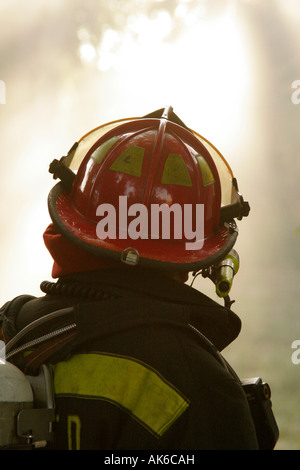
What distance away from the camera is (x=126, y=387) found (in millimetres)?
1793

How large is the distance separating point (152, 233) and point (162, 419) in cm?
73

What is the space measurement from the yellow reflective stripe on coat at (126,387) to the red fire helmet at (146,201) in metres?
0.38

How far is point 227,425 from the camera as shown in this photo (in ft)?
5.71

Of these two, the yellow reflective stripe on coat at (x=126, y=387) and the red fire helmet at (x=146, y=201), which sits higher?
the red fire helmet at (x=146, y=201)

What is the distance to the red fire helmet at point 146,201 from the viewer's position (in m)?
2.18

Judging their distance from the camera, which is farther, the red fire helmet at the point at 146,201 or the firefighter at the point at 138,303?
the red fire helmet at the point at 146,201

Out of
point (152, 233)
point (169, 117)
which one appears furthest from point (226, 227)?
point (169, 117)

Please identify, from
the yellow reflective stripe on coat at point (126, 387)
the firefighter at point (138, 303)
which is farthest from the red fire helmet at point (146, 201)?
the yellow reflective stripe on coat at point (126, 387)

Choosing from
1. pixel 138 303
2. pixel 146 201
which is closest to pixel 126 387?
pixel 138 303

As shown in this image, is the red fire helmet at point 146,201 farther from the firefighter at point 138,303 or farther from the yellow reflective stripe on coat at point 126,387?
the yellow reflective stripe on coat at point 126,387

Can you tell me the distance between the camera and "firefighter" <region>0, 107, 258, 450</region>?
176 centimetres

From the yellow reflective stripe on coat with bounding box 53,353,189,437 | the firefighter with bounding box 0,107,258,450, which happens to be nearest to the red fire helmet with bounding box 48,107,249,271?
the firefighter with bounding box 0,107,258,450

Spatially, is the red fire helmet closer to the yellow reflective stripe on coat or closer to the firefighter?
the firefighter

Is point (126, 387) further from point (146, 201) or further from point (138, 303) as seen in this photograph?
point (146, 201)
